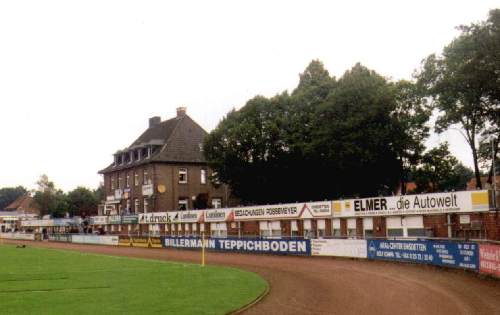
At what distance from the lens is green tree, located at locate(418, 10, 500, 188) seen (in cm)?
4247

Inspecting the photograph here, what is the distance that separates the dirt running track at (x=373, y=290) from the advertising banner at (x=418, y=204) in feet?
17.8

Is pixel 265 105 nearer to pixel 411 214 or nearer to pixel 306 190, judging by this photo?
pixel 306 190

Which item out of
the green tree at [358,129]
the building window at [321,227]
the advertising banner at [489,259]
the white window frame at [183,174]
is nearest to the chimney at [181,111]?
the white window frame at [183,174]

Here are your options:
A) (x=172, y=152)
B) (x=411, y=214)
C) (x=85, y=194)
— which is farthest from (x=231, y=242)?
(x=85, y=194)

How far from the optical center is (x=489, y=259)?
25.0 meters

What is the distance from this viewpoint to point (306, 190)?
2544 inches

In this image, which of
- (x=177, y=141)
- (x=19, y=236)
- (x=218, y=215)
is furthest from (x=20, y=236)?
(x=218, y=215)

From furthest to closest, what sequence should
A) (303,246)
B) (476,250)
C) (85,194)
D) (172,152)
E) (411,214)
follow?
1. (85,194)
2. (172,152)
3. (303,246)
4. (411,214)
5. (476,250)

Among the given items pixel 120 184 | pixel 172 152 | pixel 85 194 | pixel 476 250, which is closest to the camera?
pixel 476 250

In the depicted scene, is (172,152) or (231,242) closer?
(231,242)

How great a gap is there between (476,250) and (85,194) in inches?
4509

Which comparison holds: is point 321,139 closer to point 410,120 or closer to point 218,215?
point 410,120

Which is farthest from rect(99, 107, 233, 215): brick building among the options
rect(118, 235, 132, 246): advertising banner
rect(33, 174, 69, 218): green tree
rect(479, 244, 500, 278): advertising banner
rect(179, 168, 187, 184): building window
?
rect(479, 244, 500, 278): advertising banner

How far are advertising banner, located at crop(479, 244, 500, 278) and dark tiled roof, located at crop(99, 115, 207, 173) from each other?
185 feet
